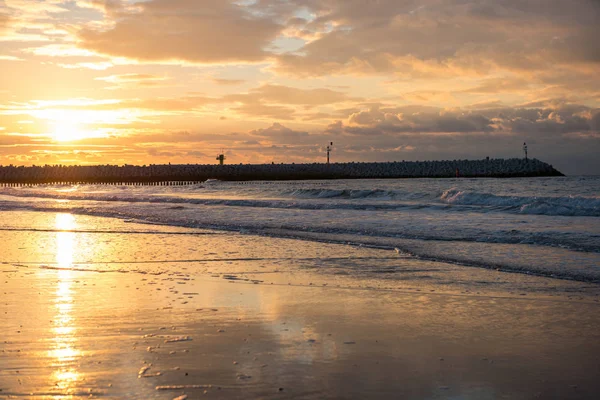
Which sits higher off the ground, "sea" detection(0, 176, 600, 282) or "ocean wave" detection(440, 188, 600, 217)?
"ocean wave" detection(440, 188, 600, 217)

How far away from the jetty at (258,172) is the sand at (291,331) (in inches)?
3678

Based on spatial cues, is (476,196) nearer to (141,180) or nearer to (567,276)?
(567,276)

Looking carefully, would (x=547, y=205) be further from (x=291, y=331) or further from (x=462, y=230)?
(x=291, y=331)

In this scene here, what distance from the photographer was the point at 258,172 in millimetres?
123625

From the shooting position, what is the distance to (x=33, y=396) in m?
4.00

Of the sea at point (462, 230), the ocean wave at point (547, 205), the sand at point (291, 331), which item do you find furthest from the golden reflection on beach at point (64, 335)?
the ocean wave at point (547, 205)

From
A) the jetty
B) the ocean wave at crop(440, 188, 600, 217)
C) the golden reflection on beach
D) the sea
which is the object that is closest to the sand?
the golden reflection on beach

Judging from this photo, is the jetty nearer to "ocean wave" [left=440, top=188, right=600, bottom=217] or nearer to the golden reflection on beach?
"ocean wave" [left=440, top=188, right=600, bottom=217]

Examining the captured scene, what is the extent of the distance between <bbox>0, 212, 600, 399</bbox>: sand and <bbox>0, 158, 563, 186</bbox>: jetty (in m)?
93.4

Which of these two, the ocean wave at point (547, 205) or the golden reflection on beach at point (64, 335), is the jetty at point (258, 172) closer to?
the ocean wave at point (547, 205)

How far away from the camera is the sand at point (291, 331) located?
4.27 m

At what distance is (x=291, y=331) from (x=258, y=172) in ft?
388

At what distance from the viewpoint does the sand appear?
4.27 m

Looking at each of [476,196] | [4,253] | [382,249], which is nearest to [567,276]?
[382,249]
